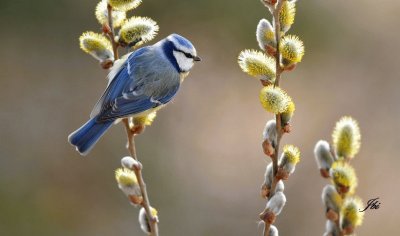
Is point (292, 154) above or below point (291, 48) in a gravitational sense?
below

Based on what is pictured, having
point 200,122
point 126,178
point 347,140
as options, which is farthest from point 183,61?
point 200,122

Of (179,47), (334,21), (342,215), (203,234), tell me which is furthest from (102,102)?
(334,21)

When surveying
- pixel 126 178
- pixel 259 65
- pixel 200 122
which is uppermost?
pixel 200 122

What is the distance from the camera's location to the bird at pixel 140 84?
6.41 feet

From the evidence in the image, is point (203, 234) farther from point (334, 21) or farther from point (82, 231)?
point (334, 21)

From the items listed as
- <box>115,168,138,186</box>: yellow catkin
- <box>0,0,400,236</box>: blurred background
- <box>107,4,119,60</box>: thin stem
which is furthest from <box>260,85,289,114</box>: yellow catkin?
<box>0,0,400,236</box>: blurred background

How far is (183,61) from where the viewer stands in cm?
232

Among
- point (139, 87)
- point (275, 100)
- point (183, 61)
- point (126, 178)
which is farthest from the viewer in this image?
point (183, 61)

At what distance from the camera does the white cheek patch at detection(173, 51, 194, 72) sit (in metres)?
2.32

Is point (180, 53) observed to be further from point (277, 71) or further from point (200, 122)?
point (200, 122)

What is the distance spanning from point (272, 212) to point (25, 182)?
158 inches

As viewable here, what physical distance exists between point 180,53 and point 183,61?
0.03 m

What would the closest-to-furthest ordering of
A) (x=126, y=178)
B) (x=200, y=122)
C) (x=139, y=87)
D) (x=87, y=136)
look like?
1. (x=126, y=178)
2. (x=87, y=136)
3. (x=139, y=87)
4. (x=200, y=122)

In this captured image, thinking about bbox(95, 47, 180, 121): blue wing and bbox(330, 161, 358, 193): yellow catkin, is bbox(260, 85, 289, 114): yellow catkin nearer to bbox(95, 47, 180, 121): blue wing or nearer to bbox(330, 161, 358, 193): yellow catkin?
bbox(330, 161, 358, 193): yellow catkin
